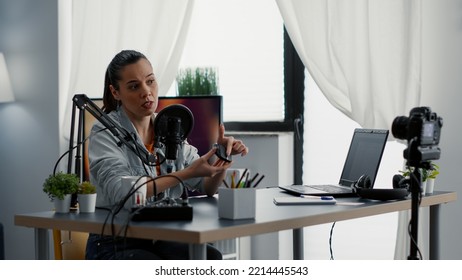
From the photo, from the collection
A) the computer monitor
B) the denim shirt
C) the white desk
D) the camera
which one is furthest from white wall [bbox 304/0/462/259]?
the denim shirt

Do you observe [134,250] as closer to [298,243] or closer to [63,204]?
[63,204]

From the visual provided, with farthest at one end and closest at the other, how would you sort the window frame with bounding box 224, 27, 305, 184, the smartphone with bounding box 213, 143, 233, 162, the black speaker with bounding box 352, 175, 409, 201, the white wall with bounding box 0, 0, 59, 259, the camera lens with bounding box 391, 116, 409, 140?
1. the white wall with bounding box 0, 0, 59, 259
2. the window frame with bounding box 224, 27, 305, 184
3. the black speaker with bounding box 352, 175, 409, 201
4. the smartphone with bounding box 213, 143, 233, 162
5. the camera lens with bounding box 391, 116, 409, 140

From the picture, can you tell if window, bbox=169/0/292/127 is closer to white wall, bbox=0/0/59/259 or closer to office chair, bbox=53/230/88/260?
white wall, bbox=0/0/59/259

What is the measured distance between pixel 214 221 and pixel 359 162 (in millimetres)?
1095

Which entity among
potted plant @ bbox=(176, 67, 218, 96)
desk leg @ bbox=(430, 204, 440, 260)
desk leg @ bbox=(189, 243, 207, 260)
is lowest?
desk leg @ bbox=(430, 204, 440, 260)

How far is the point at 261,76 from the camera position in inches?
173

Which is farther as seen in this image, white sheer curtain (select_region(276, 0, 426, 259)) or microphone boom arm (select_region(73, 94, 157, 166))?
white sheer curtain (select_region(276, 0, 426, 259))

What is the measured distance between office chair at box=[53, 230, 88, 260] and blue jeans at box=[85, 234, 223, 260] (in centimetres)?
40

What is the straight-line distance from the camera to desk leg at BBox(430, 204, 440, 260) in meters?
3.10

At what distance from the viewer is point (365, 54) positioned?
12.3ft

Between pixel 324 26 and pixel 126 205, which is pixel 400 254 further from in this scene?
pixel 126 205

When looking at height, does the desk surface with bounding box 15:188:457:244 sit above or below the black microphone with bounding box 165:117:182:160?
below
